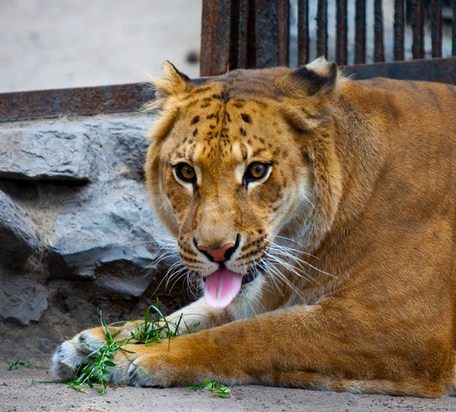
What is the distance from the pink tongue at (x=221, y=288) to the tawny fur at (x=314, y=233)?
0.07 m

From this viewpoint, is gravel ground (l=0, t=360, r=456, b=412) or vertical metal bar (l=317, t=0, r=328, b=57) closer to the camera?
gravel ground (l=0, t=360, r=456, b=412)

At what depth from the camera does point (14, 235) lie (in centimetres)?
566

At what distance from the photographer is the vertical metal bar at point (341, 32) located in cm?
659

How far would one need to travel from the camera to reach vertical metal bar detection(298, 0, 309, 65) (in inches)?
260

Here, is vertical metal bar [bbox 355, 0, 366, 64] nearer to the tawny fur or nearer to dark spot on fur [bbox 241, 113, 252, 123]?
the tawny fur

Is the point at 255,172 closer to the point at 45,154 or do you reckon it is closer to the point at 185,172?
the point at 185,172

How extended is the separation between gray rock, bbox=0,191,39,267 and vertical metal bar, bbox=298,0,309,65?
6.10 feet

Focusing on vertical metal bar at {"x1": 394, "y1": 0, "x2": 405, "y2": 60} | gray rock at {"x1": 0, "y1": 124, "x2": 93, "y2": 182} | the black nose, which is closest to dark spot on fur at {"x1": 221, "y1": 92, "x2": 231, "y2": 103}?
the black nose

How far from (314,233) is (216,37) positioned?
2.19m

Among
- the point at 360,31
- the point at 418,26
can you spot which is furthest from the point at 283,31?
the point at 418,26

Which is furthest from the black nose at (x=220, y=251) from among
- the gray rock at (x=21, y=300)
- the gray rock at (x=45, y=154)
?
the gray rock at (x=45, y=154)

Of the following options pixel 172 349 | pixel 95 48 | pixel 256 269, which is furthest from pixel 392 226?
pixel 95 48

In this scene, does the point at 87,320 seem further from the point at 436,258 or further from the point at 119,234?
the point at 436,258

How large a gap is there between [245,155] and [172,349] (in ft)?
2.65
